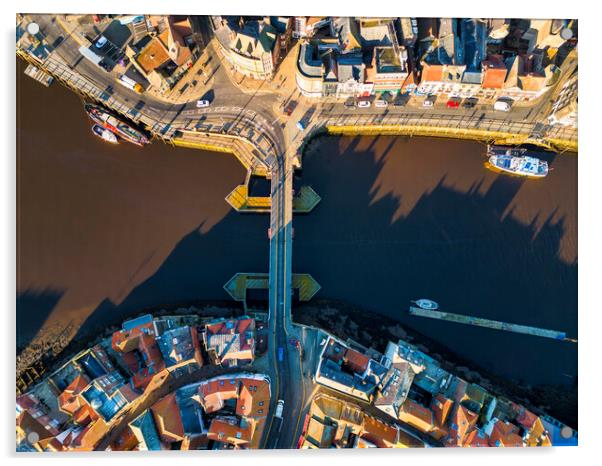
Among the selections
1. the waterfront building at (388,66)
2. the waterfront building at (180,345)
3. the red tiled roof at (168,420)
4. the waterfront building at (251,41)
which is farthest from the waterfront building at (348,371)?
the waterfront building at (251,41)

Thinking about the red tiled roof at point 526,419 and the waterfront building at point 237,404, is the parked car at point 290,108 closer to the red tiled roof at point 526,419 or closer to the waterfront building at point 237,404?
the waterfront building at point 237,404

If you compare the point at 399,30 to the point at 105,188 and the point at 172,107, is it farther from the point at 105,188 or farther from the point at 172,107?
the point at 105,188

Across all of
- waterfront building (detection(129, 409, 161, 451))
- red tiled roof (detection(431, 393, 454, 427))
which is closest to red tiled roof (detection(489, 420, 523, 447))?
red tiled roof (detection(431, 393, 454, 427))

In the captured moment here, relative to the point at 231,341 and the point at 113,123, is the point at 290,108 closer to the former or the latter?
the point at 113,123

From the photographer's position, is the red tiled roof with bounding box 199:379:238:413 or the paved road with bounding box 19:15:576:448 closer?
the red tiled roof with bounding box 199:379:238:413

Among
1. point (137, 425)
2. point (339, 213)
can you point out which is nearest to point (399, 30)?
point (339, 213)

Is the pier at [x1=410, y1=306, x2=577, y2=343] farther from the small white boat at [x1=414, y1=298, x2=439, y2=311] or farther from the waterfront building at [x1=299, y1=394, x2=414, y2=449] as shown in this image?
the waterfront building at [x1=299, y1=394, x2=414, y2=449]
